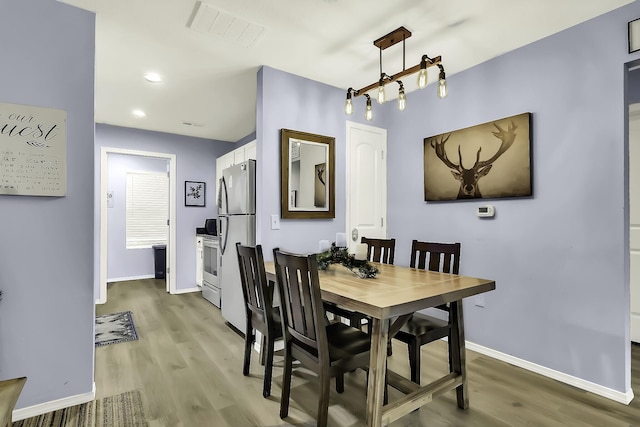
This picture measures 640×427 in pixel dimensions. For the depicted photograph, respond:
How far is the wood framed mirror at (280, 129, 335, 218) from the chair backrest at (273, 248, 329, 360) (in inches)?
47.6

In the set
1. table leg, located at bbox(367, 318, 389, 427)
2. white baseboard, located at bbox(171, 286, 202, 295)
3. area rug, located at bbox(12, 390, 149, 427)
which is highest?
table leg, located at bbox(367, 318, 389, 427)

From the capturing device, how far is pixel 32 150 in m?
1.92

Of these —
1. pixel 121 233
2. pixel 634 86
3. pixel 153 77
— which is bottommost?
pixel 121 233

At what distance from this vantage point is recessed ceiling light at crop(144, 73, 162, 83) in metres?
3.06

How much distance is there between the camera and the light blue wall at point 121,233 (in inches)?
231

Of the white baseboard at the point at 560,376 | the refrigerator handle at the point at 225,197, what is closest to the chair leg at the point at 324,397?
the white baseboard at the point at 560,376

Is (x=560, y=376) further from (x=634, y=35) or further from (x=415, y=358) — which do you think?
(x=634, y=35)

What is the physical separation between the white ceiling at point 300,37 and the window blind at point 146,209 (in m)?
2.92

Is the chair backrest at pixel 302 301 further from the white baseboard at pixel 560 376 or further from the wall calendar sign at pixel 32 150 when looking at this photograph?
the white baseboard at pixel 560 376

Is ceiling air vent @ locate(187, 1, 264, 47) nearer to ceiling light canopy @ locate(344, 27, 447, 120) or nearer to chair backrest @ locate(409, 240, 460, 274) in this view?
A: ceiling light canopy @ locate(344, 27, 447, 120)

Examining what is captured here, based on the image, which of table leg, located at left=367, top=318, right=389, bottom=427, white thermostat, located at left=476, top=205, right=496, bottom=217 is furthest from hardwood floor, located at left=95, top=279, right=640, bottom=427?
white thermostat, located at left=476, top=205, right=496, bottom=217

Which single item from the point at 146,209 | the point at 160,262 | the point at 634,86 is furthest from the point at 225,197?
the point at 634,86

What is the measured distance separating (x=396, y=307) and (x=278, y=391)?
126 centimetres

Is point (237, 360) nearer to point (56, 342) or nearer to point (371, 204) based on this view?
point (56, 342)
